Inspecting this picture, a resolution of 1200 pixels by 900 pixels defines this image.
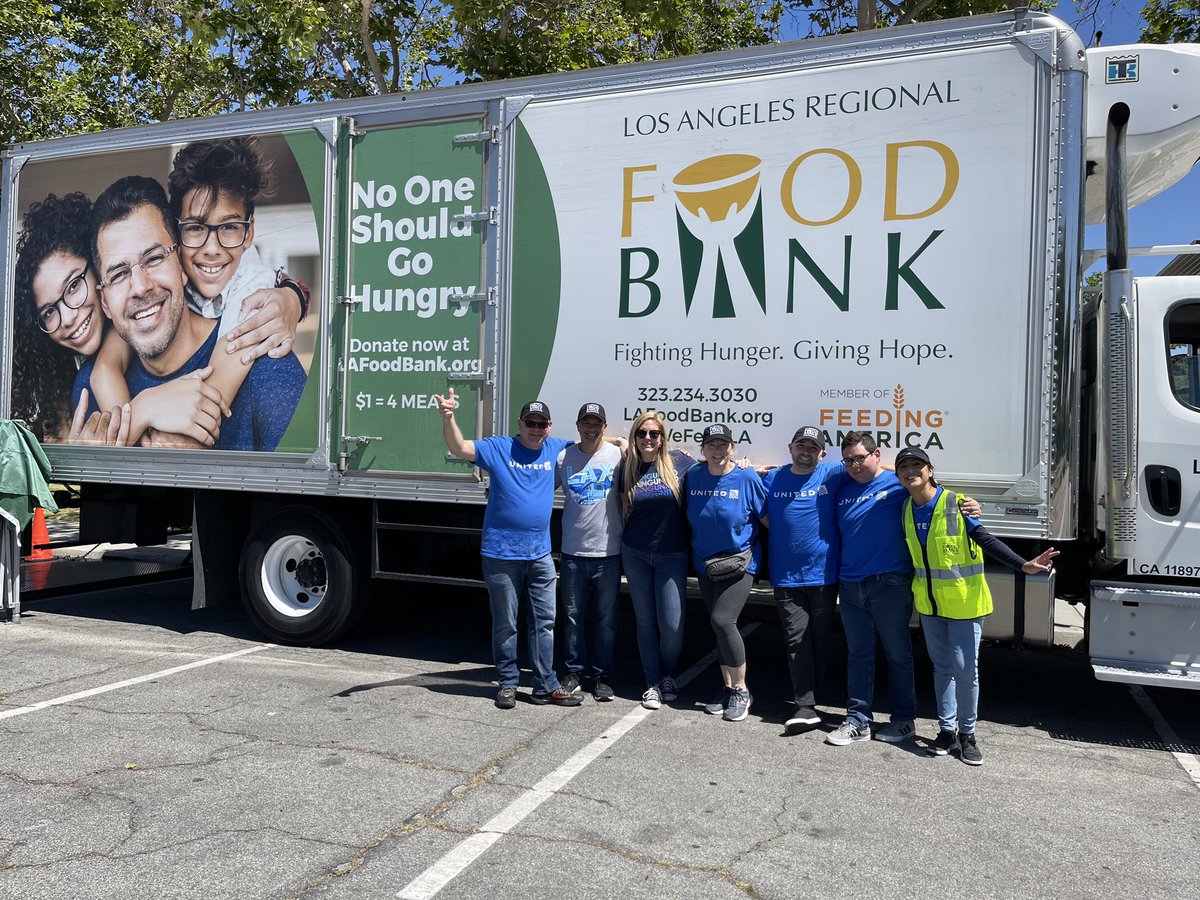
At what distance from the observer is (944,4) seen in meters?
13.3

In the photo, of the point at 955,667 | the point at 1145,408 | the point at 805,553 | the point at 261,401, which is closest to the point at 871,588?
the point at 805,553

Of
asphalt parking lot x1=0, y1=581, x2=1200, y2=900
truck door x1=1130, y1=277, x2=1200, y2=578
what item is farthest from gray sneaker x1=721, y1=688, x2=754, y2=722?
truck door x1=1130, y1=277, x2=1200, y2=578

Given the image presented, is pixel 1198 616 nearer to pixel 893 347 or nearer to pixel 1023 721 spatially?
pixel 1023 721

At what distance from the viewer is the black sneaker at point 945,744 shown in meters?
5.09

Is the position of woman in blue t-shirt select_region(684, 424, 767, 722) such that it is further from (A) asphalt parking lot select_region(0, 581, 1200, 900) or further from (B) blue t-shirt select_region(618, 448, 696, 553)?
(A) asphalt parking lot select_region(0, 581, 1200, 900)

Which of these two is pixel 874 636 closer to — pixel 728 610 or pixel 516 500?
pixel 728 610

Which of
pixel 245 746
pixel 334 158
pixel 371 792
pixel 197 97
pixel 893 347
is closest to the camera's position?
pixel 371 792

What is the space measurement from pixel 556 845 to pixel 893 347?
3150mm

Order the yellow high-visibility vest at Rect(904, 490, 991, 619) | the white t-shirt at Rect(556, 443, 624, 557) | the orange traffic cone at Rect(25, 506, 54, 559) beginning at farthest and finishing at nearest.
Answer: the orange traffic cone at Rect(25, 506, 54, 559) → the white t-shirt at Rect(556, 443, 624, 557) → the yellow high-visibility vest at Rect(904, 490, 991, 619)

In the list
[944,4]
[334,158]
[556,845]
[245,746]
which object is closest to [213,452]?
[334,158]

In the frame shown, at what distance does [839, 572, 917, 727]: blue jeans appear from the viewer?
5215 mm

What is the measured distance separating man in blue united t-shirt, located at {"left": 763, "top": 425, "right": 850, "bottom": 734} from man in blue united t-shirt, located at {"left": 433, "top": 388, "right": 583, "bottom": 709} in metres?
1.26

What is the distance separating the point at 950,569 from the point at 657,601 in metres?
1.65

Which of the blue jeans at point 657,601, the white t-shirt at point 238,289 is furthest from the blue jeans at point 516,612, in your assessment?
the white t-shirt at point 238,289
